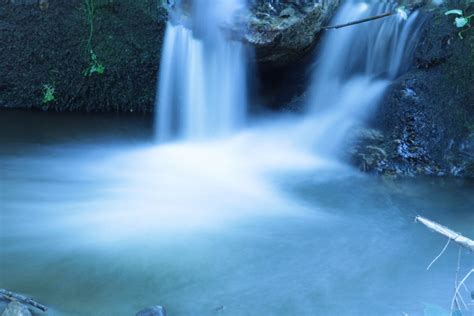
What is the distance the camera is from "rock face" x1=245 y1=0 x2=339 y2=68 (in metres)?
5.05

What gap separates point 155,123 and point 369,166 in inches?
108

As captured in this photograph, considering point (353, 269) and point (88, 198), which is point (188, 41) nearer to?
point (88, 198)

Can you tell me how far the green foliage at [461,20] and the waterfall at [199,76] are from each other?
2281 mm

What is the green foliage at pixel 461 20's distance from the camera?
4.51 m

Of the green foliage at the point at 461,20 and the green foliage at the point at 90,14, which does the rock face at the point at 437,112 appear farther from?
the green foliage at the point at 90,14

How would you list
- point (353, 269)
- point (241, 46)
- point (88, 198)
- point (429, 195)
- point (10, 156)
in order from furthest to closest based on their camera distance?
point (241, 46), point (10, 156), point (429, 195), point (88, 198), point (353, 269)

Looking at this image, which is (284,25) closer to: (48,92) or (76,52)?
(76,52)

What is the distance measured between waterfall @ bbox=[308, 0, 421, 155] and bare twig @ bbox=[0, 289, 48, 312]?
140 inches

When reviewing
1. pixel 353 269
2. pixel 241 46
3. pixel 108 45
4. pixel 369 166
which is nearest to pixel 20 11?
pixel 108 45

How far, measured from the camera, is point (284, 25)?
5051 millimetres

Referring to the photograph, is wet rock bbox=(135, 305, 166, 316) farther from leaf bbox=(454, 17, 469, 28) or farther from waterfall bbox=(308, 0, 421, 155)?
leaf bbox=(454, 17, 469, 28)

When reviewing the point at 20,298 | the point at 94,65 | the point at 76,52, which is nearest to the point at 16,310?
the point at 20,298

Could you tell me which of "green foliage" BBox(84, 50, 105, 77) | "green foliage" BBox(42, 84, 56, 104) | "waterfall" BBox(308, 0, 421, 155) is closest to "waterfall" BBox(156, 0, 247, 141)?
"green foliage" BBox(84, 50, 105, 77)

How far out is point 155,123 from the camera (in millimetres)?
5949
